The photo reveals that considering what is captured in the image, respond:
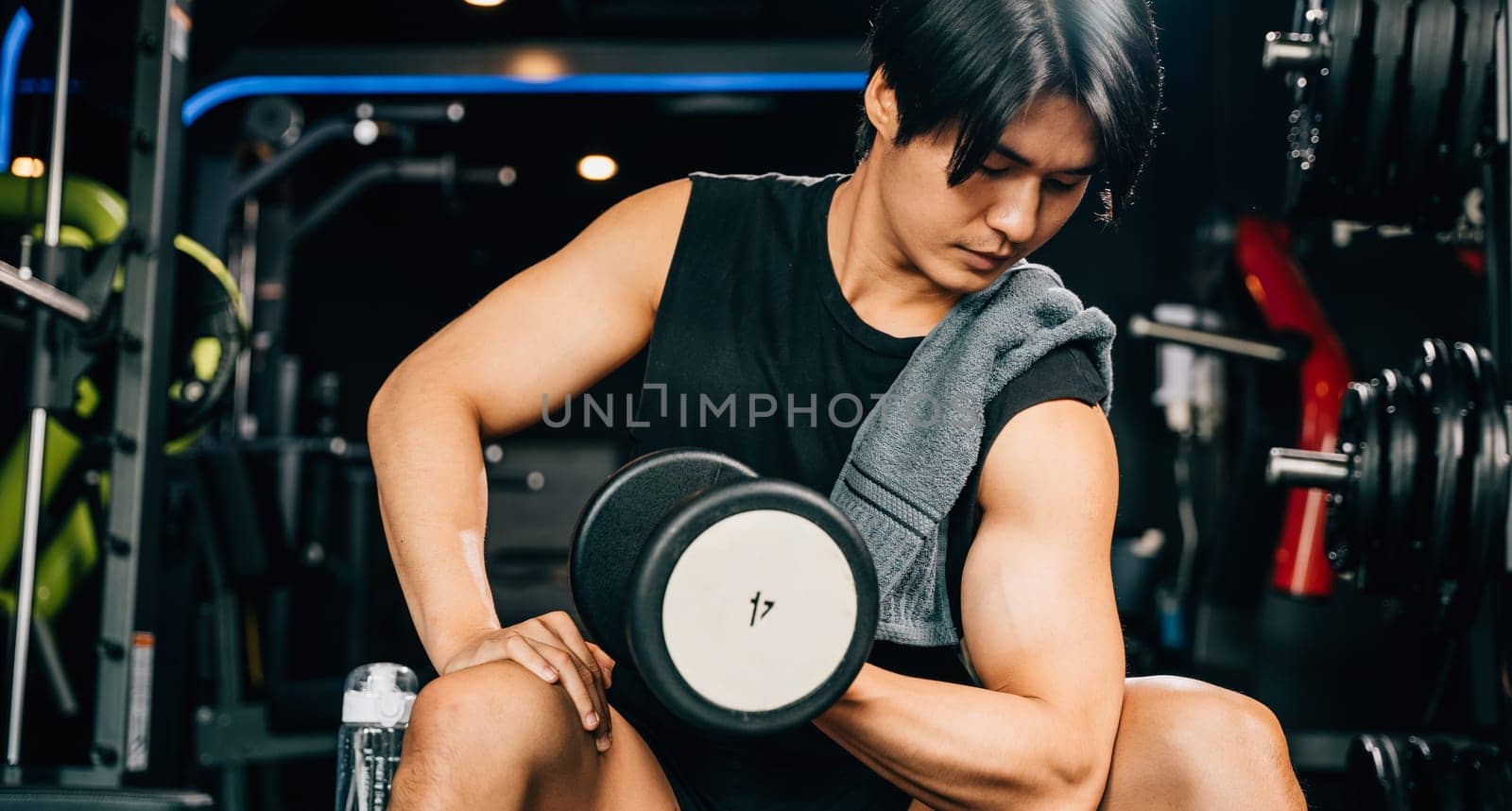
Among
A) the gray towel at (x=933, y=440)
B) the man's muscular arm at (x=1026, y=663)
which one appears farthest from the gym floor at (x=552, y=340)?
the man's muscular arm at (x=1026, y=663)

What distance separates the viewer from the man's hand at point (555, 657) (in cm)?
119

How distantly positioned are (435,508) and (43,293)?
102 cm

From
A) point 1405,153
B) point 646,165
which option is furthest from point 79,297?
point 646,165

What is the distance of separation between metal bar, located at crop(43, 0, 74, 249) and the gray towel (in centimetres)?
148

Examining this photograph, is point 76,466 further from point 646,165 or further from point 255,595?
point 646,165

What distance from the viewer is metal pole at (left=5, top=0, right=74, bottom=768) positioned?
2086 mm

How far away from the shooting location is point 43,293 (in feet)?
6.56

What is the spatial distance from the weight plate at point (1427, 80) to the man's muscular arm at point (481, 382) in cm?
122

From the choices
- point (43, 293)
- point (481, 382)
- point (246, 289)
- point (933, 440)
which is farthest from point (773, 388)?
point (246, 289)

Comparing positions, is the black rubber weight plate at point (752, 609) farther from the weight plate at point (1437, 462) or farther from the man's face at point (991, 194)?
the weight plate at point (1437, 462)

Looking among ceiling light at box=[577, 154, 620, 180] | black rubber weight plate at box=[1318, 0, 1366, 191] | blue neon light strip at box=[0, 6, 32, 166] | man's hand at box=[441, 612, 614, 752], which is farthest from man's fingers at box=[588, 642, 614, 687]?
ceiling light at box=[577, 154, 620, 180]

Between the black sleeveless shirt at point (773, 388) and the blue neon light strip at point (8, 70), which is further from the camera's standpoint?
the blue neon light strip at point (8, 70)

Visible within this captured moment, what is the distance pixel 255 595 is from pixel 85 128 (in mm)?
1897

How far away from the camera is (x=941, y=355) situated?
1483mm
